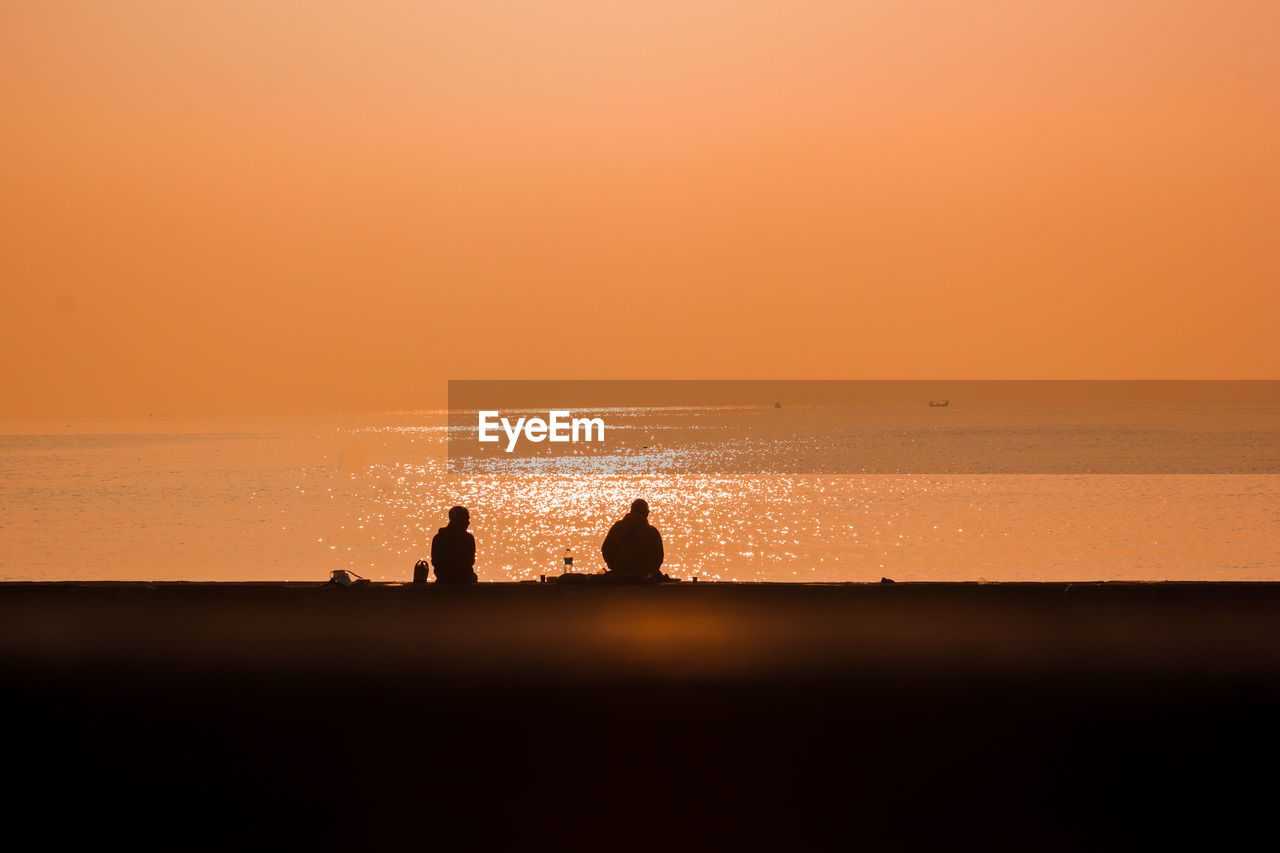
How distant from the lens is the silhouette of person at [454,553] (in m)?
10.3

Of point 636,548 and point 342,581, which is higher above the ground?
point 636,548

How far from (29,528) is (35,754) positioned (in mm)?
50685

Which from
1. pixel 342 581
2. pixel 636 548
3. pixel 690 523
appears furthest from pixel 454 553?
pixel 690 523

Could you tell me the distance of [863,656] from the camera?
795cm

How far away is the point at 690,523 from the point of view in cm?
5156

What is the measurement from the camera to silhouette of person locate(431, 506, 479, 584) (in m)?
10.3

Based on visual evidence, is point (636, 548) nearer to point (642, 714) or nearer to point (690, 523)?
point (642, 714)

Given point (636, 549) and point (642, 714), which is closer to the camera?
point (642, 714)

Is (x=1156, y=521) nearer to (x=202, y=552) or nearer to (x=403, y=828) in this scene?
(x=202, y=552)

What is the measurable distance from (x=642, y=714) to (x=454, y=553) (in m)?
3.70

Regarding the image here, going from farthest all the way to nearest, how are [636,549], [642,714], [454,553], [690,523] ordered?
1. [690,523]
2. [454,553]
3. [636,549]
4. [642,714]

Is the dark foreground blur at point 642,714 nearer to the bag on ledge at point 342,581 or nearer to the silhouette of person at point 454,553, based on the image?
the bag on ledge at point 342,581

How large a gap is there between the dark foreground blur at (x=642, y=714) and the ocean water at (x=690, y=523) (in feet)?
78.5

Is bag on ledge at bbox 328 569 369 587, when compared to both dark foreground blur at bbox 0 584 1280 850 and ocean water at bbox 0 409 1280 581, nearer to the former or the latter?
dark foreground blur at bbox 0 584 1280 850
